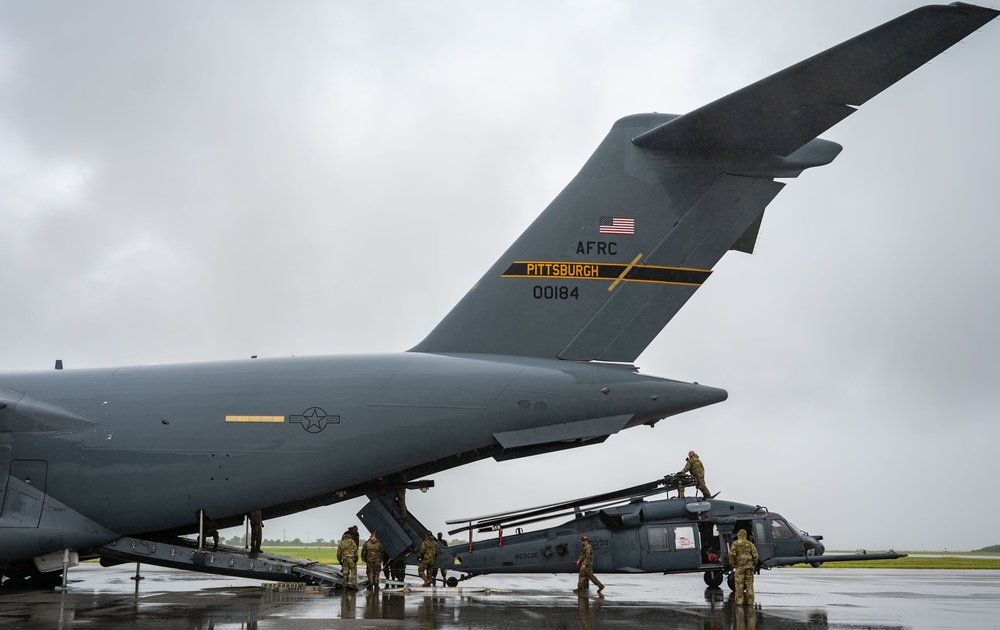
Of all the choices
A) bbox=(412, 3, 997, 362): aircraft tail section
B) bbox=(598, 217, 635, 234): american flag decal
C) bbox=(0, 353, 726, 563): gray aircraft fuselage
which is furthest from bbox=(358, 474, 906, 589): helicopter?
bbox=(598, 217, 635, 234): american flag decal

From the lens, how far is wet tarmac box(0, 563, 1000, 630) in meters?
8.76

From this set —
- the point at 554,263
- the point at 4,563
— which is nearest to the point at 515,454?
the point at 554,263

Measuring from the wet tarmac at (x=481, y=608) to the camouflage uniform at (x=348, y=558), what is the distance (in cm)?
38

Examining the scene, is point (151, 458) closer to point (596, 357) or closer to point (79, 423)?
point (79, 423)

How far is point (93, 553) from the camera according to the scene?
11750 mm

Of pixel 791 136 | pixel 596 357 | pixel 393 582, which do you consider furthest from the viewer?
pixel 393 582

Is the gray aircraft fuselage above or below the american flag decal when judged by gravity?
below

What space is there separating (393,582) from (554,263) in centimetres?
538

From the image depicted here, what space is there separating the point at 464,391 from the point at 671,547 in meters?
4.49

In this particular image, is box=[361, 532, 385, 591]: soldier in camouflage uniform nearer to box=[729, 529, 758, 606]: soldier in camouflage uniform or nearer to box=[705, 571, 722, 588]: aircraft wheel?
box=[729, 529, 758, 606]: soldier in camouflage uniform

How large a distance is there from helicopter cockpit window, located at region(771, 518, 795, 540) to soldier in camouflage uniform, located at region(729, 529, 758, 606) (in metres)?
2.49

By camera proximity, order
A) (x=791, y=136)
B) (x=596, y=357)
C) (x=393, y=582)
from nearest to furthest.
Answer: (x=791, y=136), (x=596, y=357), (x=393, y=582)

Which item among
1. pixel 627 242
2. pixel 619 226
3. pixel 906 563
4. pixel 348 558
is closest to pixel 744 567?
pixel 627 242

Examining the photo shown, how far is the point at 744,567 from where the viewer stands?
37.4 ft
